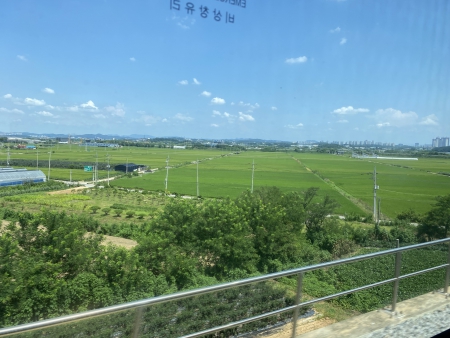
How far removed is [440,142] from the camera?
59.3 ft

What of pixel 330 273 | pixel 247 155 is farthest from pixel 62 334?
pixel 247 155

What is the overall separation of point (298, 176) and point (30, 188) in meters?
18.7

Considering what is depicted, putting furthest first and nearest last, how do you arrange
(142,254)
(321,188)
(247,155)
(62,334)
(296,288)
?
(247,155) < (321,188) < (142,254) < (296,288) < (62,334)

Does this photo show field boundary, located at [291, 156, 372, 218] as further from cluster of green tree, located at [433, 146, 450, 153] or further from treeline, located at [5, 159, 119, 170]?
treeline, located at [5, 159, 119, 170]

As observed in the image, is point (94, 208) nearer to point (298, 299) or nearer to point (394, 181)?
point (298, 299)

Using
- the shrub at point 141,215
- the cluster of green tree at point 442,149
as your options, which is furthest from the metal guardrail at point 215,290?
the cluster of green tree at point 442,149

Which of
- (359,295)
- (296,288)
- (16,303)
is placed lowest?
(16,303)

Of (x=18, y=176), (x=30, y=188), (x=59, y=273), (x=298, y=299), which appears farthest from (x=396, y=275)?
(x=18, y=176)

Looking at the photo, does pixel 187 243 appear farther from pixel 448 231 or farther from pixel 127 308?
pixel 448 231

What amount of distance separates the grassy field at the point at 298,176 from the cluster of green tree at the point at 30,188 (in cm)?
194

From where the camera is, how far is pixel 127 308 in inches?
53.1

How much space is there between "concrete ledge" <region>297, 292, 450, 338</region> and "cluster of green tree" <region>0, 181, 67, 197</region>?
11.3m

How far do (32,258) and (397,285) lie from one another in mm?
→ 7133

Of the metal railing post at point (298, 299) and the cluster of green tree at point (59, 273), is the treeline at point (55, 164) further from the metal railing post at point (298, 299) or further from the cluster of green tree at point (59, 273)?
the metal railing post at point (298, 299)
